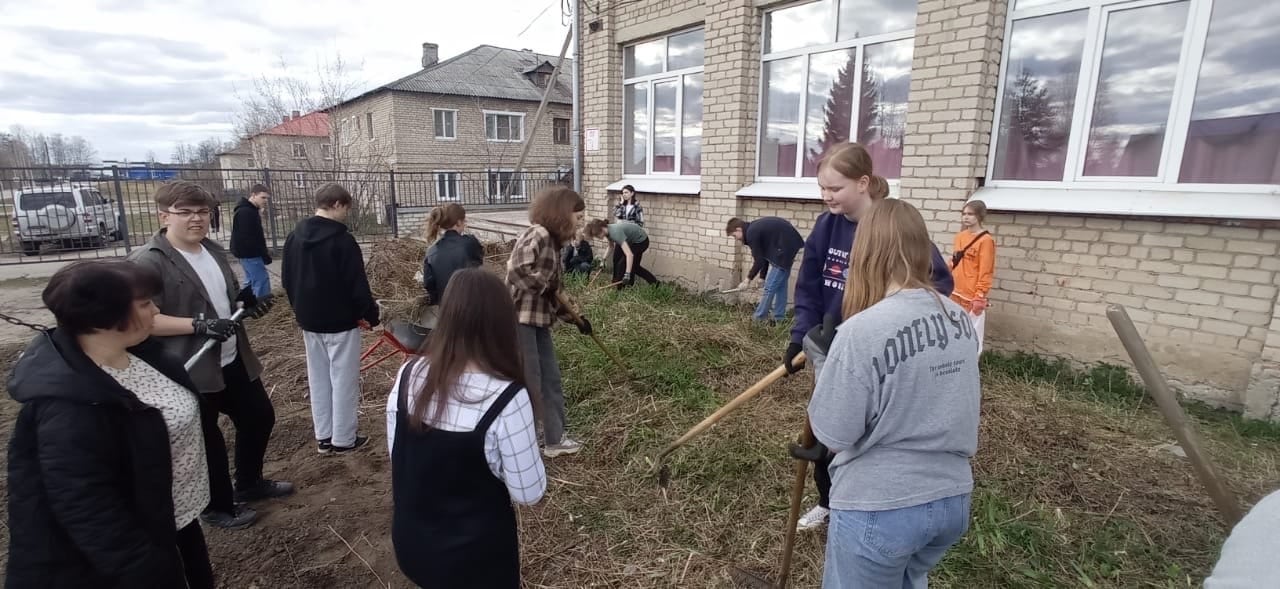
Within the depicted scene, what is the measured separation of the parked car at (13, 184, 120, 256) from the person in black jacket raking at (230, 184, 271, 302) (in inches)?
197

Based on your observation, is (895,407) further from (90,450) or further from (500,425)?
(90,450)

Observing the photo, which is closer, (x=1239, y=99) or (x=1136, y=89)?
(x=1239, y=99)

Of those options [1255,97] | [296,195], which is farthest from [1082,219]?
[296,195]

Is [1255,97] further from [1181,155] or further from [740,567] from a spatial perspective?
[740,567]

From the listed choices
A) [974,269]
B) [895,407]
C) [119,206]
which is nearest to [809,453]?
[895,407]

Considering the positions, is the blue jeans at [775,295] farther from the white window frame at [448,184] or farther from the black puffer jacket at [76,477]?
the white window frame at [448,184]

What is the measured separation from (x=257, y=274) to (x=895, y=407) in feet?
23.8

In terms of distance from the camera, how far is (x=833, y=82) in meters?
6.13

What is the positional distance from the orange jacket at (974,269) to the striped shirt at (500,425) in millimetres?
3890

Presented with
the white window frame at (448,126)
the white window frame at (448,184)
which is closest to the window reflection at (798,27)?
the white window frame at (448,184)

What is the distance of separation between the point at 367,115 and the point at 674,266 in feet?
80.9

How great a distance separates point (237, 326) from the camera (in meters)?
2.72

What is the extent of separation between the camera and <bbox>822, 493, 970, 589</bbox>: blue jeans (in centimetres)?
151

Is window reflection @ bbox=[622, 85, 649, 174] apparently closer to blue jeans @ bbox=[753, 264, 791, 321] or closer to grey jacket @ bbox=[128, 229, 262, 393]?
blue jeans @ bbox=[753, 264, 791, 321]
